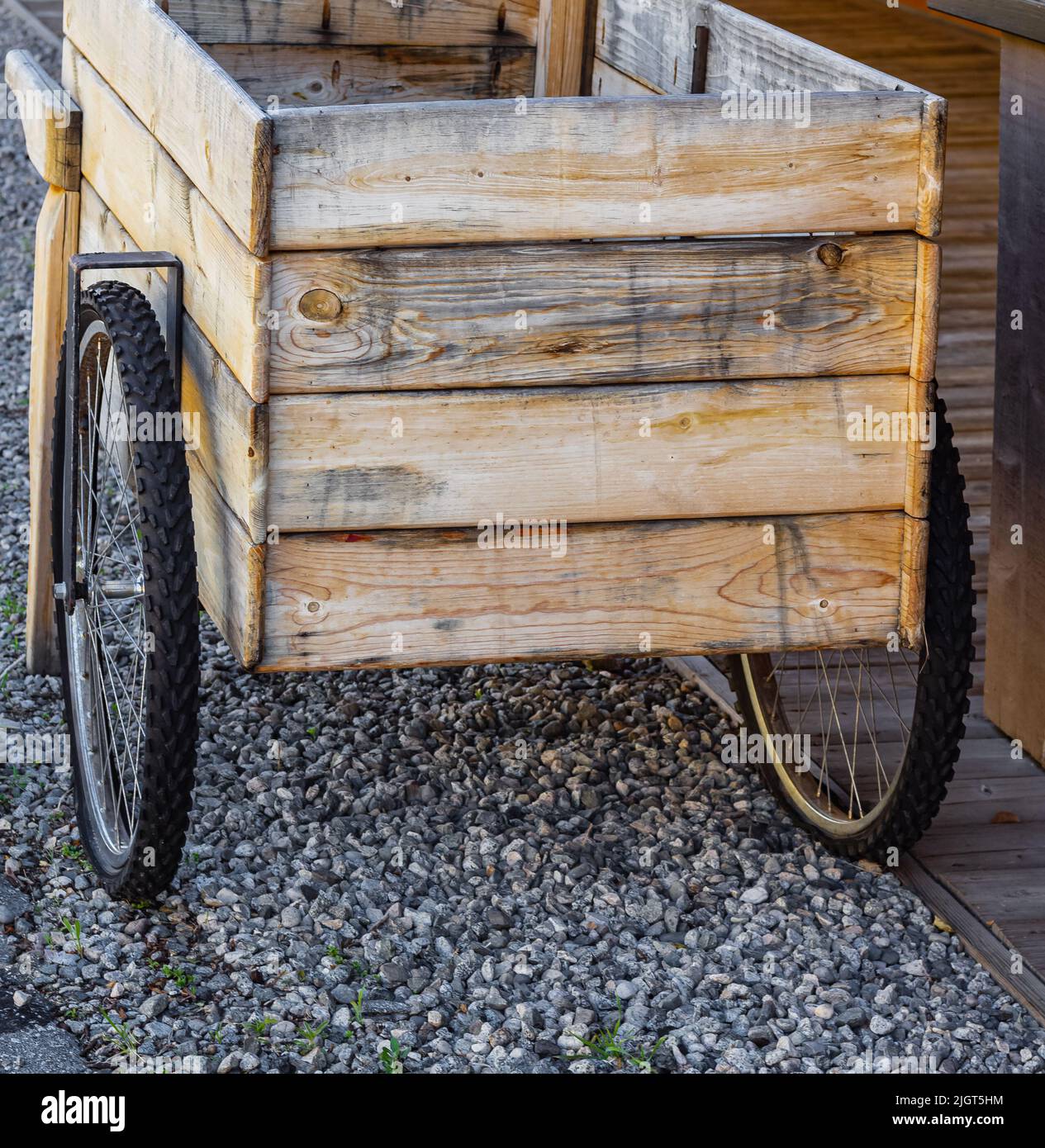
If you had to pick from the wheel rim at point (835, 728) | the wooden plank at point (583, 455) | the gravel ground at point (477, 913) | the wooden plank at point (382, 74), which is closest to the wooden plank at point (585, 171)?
the wooden plank at point (583, 455)

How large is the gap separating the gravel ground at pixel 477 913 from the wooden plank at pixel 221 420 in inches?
30.0

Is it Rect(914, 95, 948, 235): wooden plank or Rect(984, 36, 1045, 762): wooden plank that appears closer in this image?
Rect(914, 95, 948, 235): wooden plank

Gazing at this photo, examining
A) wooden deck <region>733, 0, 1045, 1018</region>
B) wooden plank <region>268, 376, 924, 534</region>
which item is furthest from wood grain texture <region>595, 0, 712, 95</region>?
wooden deck <region>733, 0, 1045, 1018</region>

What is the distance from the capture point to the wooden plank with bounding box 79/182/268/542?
7.07 feet

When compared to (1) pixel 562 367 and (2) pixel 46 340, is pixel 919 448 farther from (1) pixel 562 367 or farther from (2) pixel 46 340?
(2) pixel 46 340

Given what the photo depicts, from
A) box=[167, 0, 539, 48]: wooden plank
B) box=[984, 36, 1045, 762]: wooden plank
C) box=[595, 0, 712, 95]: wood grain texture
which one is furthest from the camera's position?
box=[167, 0, 539, 48]: wooden plank

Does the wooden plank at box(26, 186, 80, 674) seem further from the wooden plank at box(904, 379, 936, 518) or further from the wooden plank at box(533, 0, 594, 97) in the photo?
the wooden plank at box(904, 379, 936, 518)

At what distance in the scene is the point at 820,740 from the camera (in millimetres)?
3369

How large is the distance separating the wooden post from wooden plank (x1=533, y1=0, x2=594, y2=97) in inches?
44.5

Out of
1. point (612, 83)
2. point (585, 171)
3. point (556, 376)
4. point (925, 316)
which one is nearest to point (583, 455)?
point (556, 376)

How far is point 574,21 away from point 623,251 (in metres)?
1.74

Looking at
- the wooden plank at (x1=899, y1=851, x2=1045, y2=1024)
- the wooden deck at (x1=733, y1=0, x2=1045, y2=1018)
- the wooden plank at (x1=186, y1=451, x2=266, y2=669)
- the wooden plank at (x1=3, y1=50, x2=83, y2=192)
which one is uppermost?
the wooden plank at (x1=3, y1=50, x2=83, y2=192)

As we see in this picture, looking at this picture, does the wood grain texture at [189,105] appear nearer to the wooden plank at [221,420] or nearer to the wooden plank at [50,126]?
the wooden plank at [50,126]

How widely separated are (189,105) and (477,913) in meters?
1.37
